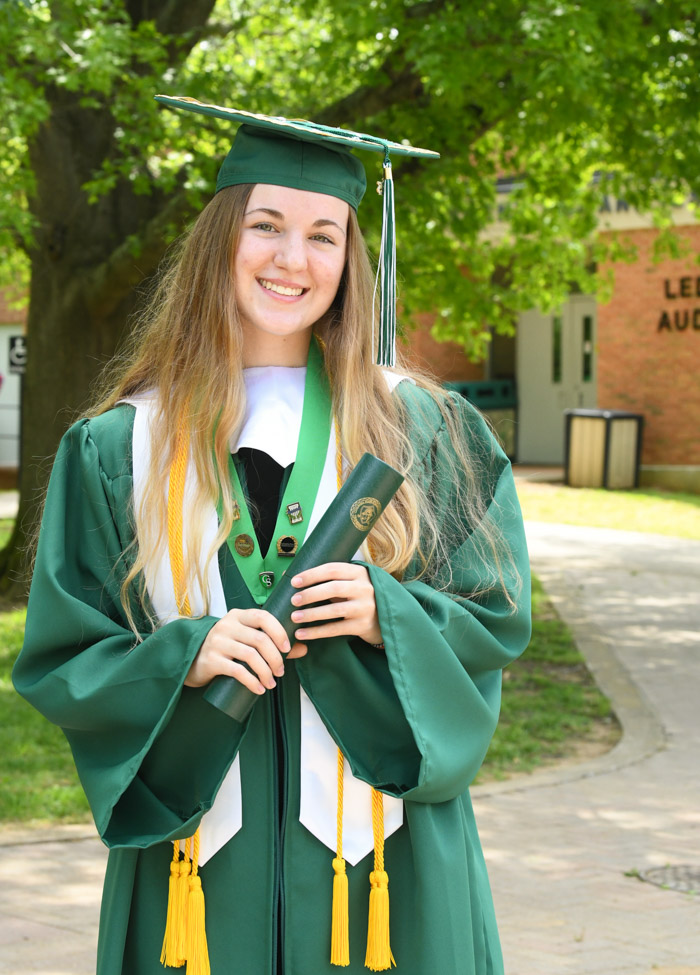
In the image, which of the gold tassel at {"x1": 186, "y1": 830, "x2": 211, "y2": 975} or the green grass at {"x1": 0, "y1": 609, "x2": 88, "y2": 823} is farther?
the green grass at {"x1": 0, "y1": 609, "x2": 88, "y2": 823}

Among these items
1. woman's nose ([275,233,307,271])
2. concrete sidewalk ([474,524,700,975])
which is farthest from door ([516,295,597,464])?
woman's nose ([275,233,307,271])

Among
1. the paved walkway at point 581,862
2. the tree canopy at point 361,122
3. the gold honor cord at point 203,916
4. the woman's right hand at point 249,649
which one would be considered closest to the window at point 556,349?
the tree canopy at point 361,122

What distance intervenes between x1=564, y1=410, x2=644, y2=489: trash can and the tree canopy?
5.13 m

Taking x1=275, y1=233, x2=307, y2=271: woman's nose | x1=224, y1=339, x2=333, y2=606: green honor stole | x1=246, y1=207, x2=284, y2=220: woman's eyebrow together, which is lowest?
x1=224, y1=339, x2=333, y2=606: green honor stole

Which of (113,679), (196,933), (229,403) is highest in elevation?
(229,403)

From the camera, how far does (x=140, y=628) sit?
6.59ft

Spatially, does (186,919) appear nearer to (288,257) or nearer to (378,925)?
(378,925)

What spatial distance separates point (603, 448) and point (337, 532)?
49.5 ft

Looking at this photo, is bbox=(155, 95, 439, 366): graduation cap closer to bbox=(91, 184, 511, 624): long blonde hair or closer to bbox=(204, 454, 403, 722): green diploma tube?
bbox=(91, 184, 511, 624): long blonde hair

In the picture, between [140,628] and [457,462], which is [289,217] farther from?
[140,628]

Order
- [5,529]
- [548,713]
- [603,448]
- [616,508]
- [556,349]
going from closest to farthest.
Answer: [548,713], [5,529], [616,508], [603,448], [556,349]

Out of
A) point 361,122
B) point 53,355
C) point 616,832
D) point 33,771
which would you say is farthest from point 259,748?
point 53,355

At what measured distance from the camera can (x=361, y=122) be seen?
25.2 ft

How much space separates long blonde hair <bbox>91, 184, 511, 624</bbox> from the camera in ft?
6.60
